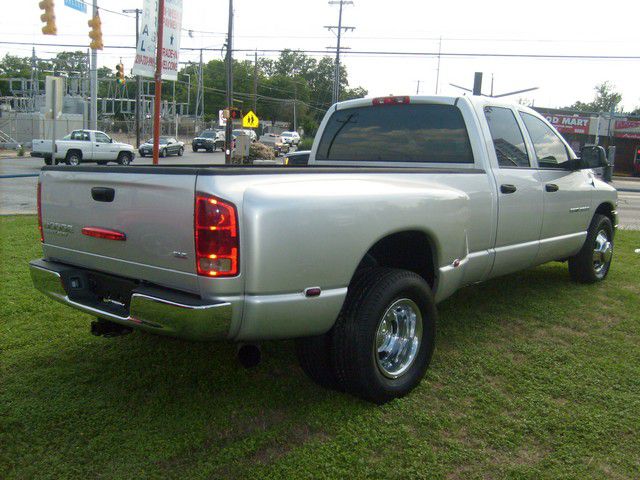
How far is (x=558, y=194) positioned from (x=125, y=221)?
3.75 meters

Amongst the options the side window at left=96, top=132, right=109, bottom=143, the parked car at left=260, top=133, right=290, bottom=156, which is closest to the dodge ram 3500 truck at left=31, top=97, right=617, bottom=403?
the side window at left=96, top=132, right=109, bottom=143

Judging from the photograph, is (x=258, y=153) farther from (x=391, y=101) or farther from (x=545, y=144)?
(x=391, y=101)

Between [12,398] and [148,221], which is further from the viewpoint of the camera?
[12,398]

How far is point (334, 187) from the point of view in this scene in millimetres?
3039

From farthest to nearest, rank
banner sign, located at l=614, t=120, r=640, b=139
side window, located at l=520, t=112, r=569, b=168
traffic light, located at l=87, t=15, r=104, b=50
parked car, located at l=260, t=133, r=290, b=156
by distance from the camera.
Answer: parked car, located at l=260, t=133, r=290, b=156, banner sign, located at l=614, t=120, r=640, b=139, traffic light, located at l=87, t=15, r=104, b=50, side window, located at l=520, t=112, r=569, b=168

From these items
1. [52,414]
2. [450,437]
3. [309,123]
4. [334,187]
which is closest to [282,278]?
[334,187]

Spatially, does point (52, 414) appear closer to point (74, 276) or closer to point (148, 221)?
point (74, 276)

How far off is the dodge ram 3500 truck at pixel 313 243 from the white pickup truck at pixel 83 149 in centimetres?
2702

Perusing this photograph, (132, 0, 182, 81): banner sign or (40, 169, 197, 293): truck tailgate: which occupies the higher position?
(132, 0, 182, 81): banner sign

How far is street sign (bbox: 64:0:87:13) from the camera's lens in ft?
69.2

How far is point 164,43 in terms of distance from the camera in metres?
10.4

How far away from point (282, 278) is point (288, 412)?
0.93m

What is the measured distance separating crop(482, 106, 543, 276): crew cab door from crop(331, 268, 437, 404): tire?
1.18 metres

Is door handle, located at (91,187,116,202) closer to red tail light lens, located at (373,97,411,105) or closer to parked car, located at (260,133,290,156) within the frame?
red tail light lens, located at (373,97,411,105)
